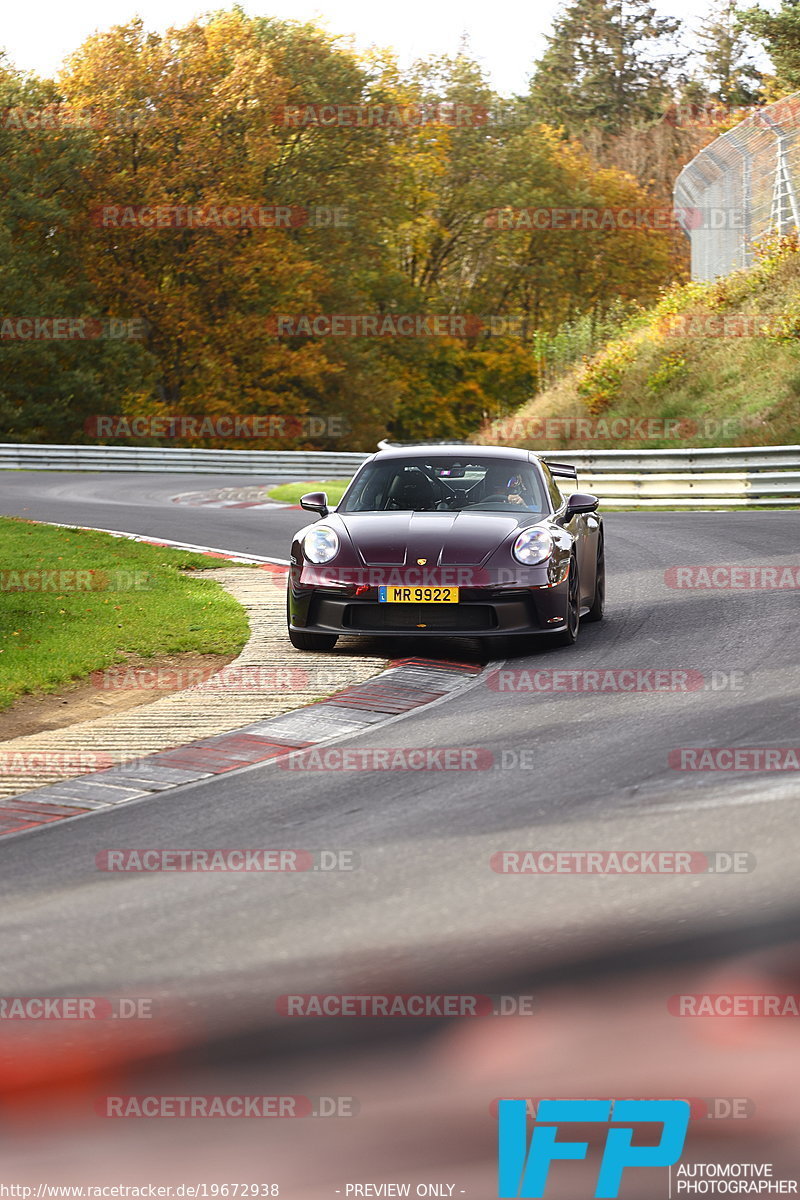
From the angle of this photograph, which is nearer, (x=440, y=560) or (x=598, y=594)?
(x=440, y=560)

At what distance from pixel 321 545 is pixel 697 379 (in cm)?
2071

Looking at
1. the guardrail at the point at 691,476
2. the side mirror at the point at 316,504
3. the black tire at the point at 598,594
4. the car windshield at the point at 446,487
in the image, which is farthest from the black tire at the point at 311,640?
the guardrail at the point at 691,476

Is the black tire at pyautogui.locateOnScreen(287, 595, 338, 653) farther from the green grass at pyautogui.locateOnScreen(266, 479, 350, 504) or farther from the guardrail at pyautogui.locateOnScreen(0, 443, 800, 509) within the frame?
the green grass at pyautogui.locateOnScreen(266, 479, 350, 504)

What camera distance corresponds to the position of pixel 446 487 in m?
11.3

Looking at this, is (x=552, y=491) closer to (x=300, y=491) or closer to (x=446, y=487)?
(x=446, y=487)

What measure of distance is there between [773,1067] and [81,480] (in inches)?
1245

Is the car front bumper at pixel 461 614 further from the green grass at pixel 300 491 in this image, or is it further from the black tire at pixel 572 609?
the green grass at pixel 300 491

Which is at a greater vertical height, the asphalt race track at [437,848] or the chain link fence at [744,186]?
the chain link fence at [744,186]

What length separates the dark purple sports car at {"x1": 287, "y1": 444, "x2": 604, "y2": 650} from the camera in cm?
1012

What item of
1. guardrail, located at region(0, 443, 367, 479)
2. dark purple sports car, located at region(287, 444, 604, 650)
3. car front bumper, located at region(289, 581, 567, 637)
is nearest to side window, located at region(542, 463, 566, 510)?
dark purple sports car, located at region(287, 444, 604, 650)

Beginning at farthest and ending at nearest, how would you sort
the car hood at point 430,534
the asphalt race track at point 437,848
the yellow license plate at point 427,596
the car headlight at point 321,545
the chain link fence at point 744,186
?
the chain link fence at point 744,186, the car headlight at point 321,545, the car hood at point 430,534, the yellow license plate at point 427,596, the asphalt race track at point 437,848

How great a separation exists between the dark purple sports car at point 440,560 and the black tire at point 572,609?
11 mm

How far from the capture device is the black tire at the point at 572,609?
34.4 feet

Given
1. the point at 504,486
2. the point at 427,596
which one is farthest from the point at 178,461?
the point at 427,596
